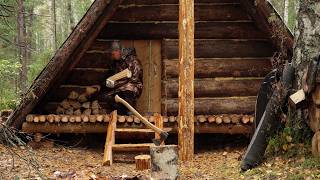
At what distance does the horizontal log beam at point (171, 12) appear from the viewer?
9781 mm

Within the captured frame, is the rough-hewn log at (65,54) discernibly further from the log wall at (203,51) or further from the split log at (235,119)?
the split log at (235,119)

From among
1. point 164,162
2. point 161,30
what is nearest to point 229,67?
point 161,30

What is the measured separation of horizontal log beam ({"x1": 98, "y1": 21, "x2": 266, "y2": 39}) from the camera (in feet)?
32.2

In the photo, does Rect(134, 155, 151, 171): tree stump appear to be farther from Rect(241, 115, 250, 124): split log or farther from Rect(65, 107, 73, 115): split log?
Rect(65, 107, 73, 115): split log

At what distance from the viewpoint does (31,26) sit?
2223cm

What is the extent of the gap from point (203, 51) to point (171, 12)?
1175 millimetres

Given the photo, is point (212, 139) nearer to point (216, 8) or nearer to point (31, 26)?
point (216, 8)

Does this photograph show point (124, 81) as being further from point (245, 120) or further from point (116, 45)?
point (245, 120)

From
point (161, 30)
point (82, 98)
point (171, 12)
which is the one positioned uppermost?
point (171, 12)

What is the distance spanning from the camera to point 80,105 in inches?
378

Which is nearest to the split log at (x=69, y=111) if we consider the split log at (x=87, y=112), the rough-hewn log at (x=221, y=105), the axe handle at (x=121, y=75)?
the split log at (x=87, y=112)

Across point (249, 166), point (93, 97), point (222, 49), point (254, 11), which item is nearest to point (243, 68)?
point (222, 49)

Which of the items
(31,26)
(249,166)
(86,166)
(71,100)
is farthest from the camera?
(31,26)

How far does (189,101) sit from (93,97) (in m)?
2.98
